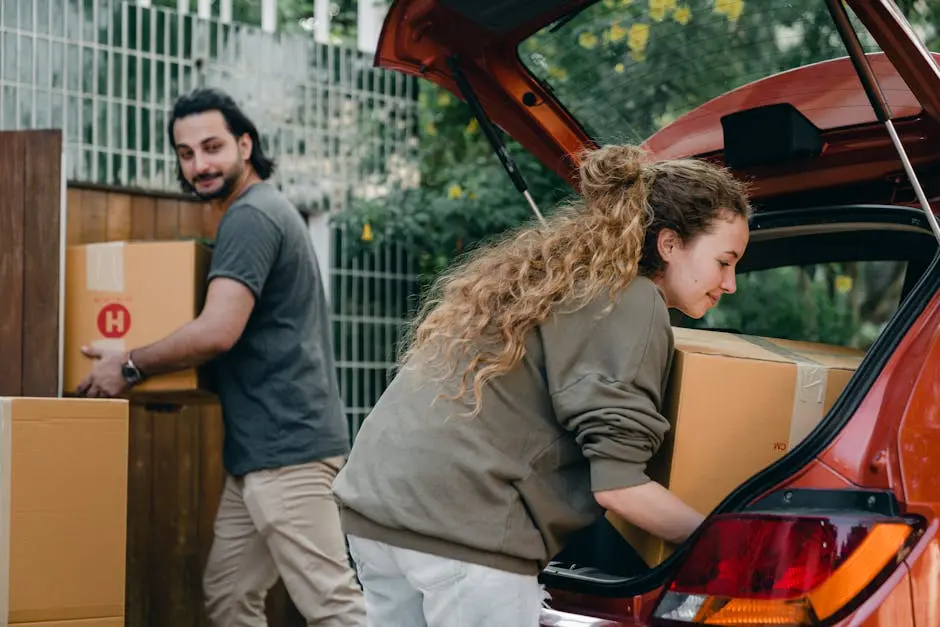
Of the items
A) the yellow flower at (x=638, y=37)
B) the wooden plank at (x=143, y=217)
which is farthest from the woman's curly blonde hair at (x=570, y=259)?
the wooden plank at (x=143, y=217)

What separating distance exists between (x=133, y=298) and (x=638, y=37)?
1.79 m

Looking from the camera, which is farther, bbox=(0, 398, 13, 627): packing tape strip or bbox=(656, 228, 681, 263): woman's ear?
bbox=(0, 398, 13, 627): packing tape strip

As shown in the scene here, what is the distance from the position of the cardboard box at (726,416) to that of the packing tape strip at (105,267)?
82.6 inches

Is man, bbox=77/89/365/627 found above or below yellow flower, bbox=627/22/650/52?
below

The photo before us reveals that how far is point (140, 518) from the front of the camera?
206 inches

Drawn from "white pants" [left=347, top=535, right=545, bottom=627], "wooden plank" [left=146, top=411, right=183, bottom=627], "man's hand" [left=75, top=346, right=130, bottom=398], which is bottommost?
"wooden plank" [left=146, top=411, right=183, bottom=627]

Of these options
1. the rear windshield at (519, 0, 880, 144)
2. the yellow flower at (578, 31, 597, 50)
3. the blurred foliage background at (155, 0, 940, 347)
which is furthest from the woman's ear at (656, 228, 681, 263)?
the yellow flower at (578, 31, 597, 50)

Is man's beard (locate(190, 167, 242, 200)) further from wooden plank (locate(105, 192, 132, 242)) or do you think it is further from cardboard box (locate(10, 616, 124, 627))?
cardboard box (locate(10, 616, 124, 627))

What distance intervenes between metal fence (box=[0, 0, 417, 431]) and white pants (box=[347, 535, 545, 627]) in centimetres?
331

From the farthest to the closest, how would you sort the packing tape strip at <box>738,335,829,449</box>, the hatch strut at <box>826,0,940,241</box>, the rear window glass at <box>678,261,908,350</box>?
the rear window glass at <box>678,261,908,350</box>
the packing tape strip at <box>738,335,829,449</box>
the hatch strut at <box>826,0,940,241</box>

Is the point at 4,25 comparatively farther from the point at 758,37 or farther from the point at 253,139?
the point at 758,37

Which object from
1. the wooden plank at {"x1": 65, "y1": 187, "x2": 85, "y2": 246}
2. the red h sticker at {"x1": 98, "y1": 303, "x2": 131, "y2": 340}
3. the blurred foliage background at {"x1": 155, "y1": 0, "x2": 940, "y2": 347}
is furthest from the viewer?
the wooden plank at {"x1": 65, "y1": 187, "x2": 85, "y2": 246}

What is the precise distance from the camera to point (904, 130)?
2873mm

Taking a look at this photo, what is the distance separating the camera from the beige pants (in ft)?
13.3
